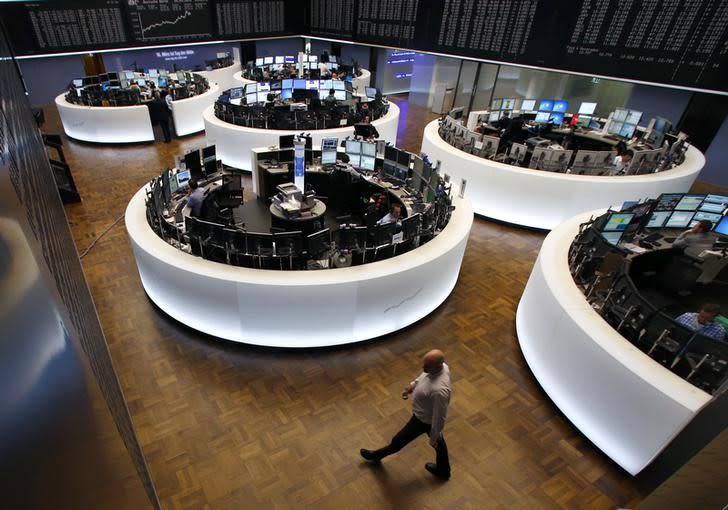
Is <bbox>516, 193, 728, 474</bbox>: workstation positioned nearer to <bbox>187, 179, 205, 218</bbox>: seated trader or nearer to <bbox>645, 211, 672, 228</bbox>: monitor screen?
<bbox>645, 211, 672, 228</bbox>: monitor screen

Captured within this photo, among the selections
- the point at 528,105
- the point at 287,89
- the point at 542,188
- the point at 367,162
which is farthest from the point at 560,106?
the point at 287,89

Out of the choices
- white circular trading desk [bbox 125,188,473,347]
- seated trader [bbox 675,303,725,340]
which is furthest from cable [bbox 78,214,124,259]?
seated trader [bbox 675,303,725,340]

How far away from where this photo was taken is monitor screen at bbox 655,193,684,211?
5.25m


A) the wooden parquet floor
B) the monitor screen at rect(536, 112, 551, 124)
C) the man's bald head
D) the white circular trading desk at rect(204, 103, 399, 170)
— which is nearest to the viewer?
the man's bald head

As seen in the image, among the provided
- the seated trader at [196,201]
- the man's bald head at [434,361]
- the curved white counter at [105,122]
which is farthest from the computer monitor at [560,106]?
the curved white counter at [105,122]

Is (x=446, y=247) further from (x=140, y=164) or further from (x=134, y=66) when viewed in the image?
(x=134, y=66)

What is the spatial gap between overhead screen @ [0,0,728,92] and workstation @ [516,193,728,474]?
12.1 feet

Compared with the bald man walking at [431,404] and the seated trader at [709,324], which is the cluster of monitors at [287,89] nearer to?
the bald man walking at [431,404]

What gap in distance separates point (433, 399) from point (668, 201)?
4395 mm

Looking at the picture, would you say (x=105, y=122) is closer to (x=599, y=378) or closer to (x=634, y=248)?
(x=634, y=248)

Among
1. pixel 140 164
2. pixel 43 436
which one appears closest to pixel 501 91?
pixel 140 164

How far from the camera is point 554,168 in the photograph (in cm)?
713

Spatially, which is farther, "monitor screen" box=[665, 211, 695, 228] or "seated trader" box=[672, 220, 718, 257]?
"monitor screen" box=[665, 211, 695, 228]

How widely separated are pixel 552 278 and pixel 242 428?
131 inches
